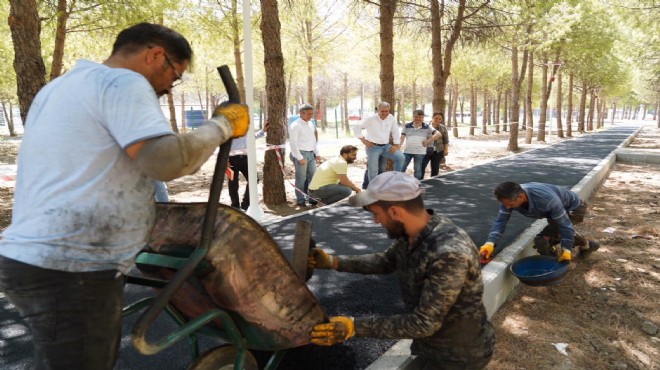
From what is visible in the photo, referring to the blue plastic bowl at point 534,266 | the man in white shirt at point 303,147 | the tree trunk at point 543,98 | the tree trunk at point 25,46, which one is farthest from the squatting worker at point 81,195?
the tree trunk at point 543,98

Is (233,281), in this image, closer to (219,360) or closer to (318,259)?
(219,360)

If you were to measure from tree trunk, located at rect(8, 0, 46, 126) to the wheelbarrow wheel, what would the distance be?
513 centimetres

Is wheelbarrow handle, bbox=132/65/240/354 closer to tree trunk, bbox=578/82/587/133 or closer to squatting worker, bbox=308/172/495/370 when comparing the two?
squatting worker, bbox=308/172/495/370

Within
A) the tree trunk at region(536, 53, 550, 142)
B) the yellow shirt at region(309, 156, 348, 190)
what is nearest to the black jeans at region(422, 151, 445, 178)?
the yellow shirt at region(309, 156, 348, 190)

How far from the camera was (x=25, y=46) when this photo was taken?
5355 mm

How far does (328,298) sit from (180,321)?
1.57 metres

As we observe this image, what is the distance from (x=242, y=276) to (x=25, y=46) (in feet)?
18.0

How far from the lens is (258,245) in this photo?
1639 millimetres

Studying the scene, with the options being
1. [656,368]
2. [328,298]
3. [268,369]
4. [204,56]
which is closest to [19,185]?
[268,369]

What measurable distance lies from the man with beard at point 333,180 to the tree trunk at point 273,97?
2.83ft

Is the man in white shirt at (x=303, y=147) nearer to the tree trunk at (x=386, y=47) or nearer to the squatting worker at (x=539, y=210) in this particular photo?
the tree trunk at (x=386, y=47)

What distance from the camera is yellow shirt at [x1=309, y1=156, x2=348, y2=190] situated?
657 centimetres

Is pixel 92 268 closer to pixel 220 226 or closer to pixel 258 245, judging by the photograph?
pixel 220 226

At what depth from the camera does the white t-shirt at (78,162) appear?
1.19 m
